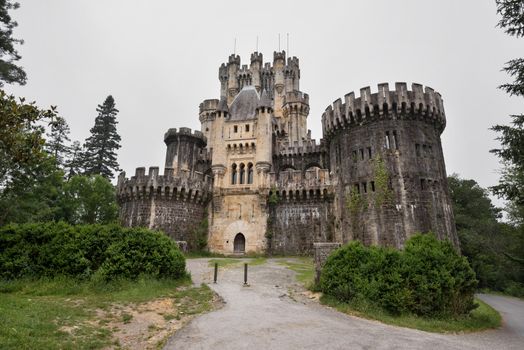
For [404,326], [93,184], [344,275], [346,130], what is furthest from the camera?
[93,184]

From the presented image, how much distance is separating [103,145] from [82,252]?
40.7 meters

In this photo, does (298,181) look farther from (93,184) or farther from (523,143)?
(93,184)

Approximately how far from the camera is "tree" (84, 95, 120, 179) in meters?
47.9

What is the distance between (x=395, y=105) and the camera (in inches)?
1033

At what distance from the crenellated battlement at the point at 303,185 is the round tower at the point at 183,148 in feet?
35.4

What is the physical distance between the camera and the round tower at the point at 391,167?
79.0ft

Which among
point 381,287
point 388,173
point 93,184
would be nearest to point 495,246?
point 388,173

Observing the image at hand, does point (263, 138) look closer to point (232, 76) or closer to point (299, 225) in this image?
point (299, 225)

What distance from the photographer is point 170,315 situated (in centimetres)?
995

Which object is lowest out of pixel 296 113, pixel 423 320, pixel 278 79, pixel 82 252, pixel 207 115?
pixel 423 320

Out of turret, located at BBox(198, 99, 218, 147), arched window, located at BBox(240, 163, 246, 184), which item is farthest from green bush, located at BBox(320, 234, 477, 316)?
turret, located at BBox(198, 99, 218, 147)

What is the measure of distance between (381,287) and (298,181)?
795 inches

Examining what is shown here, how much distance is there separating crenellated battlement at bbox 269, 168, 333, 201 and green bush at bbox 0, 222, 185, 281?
18331mm

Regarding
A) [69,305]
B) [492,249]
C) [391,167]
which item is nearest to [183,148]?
[391,167]
